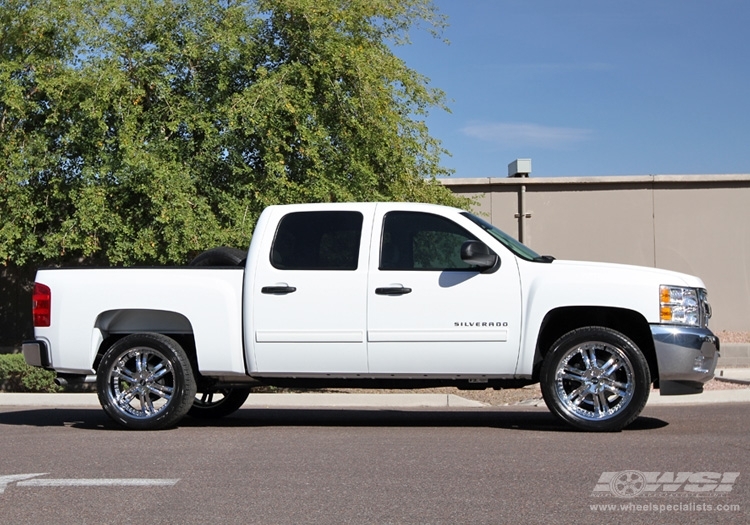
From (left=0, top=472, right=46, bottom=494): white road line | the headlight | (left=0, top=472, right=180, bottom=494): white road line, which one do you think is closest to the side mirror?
the headlight

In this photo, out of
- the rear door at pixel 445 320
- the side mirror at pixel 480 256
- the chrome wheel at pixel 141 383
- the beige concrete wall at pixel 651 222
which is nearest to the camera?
the side mirror at pixel 480 256

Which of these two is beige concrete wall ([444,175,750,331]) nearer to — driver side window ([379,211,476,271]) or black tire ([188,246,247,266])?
black tire ([188,246,247,266])

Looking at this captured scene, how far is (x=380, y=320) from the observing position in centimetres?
938

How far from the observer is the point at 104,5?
58.4ft

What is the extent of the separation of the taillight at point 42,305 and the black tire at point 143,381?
703mm

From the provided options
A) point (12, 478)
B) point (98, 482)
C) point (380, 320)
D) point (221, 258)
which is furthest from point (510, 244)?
point (12, 478)

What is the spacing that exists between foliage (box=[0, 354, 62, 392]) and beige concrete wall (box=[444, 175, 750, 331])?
950cm

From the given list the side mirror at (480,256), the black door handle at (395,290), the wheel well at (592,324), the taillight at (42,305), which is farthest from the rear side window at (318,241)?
the taillight at (42,305)

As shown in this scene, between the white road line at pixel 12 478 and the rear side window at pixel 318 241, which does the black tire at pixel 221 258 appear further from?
the white road line at pixel 12 478

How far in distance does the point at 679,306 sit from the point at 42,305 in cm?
574

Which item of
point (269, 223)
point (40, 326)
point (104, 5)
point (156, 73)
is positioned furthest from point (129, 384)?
point (104, 5)

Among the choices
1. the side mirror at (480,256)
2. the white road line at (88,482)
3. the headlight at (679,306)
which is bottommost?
the white road line at (88,482)

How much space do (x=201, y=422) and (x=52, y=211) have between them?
25.8 ft

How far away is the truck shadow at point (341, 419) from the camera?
10180 mm
